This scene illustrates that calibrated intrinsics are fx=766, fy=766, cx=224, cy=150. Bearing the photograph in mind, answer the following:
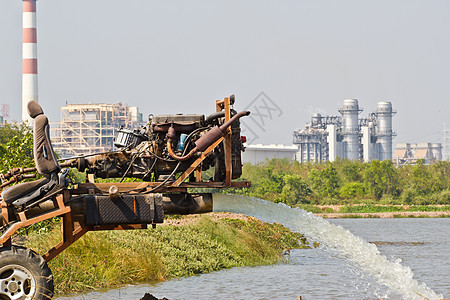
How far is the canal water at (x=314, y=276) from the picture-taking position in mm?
14155

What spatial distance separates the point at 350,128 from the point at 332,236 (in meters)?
167

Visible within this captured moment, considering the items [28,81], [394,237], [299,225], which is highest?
[28,81]

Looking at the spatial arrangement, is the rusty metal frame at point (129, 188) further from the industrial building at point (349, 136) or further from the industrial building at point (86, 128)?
the industrial building at point (349, 136)

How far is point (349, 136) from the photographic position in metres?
177

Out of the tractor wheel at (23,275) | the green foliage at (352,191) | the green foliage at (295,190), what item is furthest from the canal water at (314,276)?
the green foliage at (352,191)

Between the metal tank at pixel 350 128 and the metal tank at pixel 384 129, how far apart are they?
5346 mm

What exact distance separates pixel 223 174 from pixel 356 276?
1005 centimetres

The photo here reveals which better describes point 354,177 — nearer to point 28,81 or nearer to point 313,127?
point 28,81

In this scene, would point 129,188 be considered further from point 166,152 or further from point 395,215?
point 395,215

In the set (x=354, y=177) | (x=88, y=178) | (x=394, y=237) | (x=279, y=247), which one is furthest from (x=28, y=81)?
(x=88, y=178)

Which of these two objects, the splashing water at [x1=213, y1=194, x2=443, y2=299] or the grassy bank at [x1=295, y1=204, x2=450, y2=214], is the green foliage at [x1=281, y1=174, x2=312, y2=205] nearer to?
the grassy bank at [x1=295, y1=204, x2=450, y2=214]

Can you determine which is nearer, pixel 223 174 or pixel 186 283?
pixel 223 174

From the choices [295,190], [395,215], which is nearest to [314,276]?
[395,215]

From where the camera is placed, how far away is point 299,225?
14.0 metres
